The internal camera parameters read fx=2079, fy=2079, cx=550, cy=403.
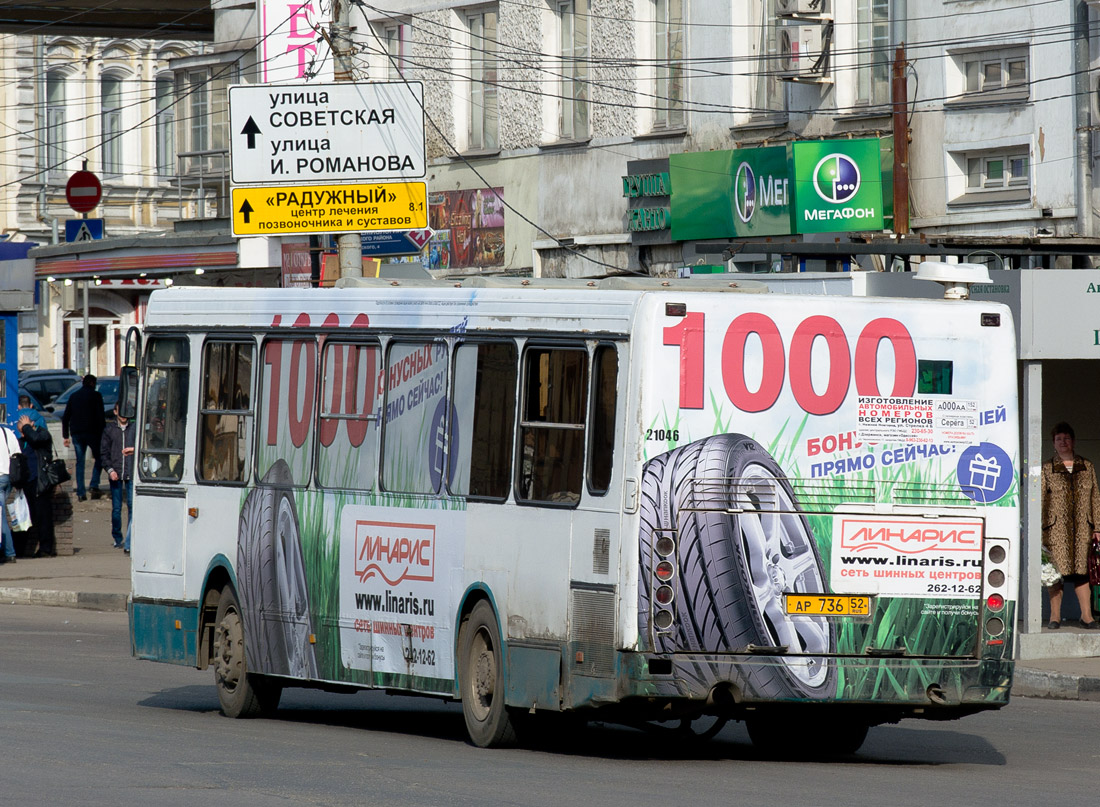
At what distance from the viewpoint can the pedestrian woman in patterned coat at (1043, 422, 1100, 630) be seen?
1800 centimetres

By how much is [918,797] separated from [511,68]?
26.8m

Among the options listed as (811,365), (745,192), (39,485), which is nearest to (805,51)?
(745,192)

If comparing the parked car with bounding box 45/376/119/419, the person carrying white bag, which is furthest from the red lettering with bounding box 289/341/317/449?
the parked car with bounding box 45/376/119/419

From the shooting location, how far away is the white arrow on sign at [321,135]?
67.1 feet

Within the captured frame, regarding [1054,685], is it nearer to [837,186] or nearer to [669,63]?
[837,186]

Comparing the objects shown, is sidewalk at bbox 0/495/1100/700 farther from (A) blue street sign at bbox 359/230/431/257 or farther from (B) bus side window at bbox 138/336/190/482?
(B) bus side window at bbox 138/336/190/482

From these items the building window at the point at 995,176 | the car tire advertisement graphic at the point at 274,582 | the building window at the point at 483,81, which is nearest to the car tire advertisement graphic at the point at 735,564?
the car tire advertisement graphic at the point at 274,582

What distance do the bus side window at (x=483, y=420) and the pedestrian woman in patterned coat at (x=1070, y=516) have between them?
26.2 feet

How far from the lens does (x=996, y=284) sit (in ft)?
54.1

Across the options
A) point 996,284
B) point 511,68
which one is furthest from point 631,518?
point 511,68

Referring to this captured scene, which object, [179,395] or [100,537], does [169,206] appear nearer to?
[100,537]

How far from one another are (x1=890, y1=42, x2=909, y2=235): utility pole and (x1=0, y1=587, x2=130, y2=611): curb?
Result: 38.3 ft

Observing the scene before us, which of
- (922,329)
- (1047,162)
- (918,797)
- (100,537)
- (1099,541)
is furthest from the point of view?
(100,537)

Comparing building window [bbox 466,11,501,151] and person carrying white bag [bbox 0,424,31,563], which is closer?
person carrying white bag [bbox 0,424,31,563]
